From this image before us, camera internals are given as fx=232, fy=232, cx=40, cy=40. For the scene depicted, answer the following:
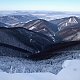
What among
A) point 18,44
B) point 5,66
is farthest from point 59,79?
point 18,44

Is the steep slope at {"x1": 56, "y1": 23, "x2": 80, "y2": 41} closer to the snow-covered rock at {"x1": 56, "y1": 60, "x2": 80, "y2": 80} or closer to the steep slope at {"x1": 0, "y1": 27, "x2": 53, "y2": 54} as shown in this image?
the steep slope at {"x1": 0, "y1": 27, "x2": 53, "y2": 54}

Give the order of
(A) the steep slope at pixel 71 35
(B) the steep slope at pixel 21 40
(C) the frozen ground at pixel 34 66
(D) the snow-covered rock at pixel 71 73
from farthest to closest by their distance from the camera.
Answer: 1. (A) the steep slope at pixel 71 35
2. (B) the steep slope at pixel 21 40
3. (C) the frozen ground at pixel 34 66
4. (D) the snow-covered rock at pixel 71 73

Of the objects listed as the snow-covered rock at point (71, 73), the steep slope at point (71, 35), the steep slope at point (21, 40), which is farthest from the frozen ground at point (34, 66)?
the steep slope at point (71, 35)

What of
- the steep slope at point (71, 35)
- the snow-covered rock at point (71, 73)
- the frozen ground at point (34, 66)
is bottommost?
the steep slope at point (71, 35)

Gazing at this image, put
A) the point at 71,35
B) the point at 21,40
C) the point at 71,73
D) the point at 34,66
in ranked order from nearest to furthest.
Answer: the point at 71,73 → the point at 34,66 → the point at 21,40 → the point at 71,35

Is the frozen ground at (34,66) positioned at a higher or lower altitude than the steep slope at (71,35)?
higher

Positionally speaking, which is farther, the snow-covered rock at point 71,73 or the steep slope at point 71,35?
the steep slope at point 71,35

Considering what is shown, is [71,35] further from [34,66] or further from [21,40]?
[34,66]

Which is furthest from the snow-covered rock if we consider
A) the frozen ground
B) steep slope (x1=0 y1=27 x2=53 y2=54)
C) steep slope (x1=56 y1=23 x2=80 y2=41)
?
steep slope (x1=56 y1=23 x2=80 y2=41)

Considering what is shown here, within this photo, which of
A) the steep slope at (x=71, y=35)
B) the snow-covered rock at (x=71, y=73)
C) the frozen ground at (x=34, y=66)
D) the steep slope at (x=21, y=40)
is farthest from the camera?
the steep slope at (x=71, y=35)

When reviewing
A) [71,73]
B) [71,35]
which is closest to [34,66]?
[71,73]

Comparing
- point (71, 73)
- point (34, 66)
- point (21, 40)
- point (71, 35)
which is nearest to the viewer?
point (71, 73)

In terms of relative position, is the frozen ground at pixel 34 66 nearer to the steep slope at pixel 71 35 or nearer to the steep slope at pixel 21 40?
the steep slope at pixel 21 40
